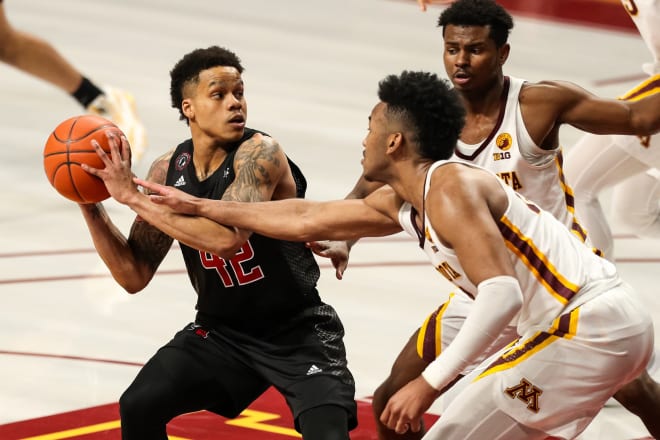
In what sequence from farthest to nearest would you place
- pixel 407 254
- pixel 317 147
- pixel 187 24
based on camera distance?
pixel 187 24, pixel 317 147, pixel 407 254

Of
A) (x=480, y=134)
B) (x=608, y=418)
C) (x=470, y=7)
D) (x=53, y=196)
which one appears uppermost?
(x=470, y=7)

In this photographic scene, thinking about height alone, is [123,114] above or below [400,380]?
above

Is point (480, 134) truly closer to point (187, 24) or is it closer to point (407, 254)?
point (407, 254)

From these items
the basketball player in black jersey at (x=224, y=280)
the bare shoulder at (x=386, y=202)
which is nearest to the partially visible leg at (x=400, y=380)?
the basketball player in black jersey at (x=224, y=280)

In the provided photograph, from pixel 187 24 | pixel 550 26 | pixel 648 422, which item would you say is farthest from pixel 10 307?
pixel 550 26

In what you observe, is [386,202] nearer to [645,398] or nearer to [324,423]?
[324,423]

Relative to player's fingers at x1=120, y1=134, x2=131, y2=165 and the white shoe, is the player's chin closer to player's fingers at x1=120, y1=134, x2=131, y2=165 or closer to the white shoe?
player's fingers at x1=120, y1=134, x2=131, y2=165

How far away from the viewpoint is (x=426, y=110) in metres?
4.31

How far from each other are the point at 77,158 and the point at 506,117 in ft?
5.48

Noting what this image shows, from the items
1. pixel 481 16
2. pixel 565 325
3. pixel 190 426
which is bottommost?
pixel 190 426

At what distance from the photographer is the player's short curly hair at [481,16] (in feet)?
17.7

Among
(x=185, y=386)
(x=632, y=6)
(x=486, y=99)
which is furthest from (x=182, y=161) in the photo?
(x=632, y=6)

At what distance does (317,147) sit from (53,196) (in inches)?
94.9

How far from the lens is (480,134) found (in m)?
5.35
